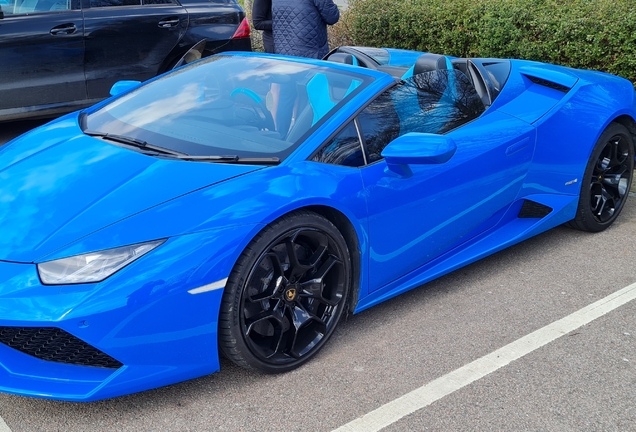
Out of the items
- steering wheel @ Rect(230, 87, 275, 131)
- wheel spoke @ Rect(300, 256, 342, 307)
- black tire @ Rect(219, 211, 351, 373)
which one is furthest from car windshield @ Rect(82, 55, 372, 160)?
wheel spoke @ Rect(300, 256, 342, 307)

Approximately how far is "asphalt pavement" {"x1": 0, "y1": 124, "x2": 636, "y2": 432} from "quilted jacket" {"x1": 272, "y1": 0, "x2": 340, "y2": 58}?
2908 millimetres

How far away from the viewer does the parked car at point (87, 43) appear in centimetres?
618

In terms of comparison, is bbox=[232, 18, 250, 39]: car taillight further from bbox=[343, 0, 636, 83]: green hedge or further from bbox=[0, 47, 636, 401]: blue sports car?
bbox=[0, 47, 636, 401]: blue sports car

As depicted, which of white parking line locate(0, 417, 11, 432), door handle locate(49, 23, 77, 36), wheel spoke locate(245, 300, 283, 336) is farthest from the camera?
door handle locate(49, 23, 77, 36)

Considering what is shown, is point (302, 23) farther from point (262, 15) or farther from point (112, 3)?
point (112, 3)

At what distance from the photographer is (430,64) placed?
4.07 m

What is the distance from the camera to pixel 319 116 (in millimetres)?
3322

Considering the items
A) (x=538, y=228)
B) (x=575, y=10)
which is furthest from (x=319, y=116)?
(x=575, y=10)

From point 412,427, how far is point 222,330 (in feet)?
2.58

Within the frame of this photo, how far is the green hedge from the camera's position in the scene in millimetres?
6445

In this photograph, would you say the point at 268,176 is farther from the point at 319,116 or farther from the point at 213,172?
the point at 319,116

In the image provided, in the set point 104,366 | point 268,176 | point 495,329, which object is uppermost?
point 268,176

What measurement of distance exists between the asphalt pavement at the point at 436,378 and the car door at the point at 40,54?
401 centimetres

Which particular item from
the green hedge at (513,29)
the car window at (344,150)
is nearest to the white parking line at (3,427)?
the car window at (344,150)
